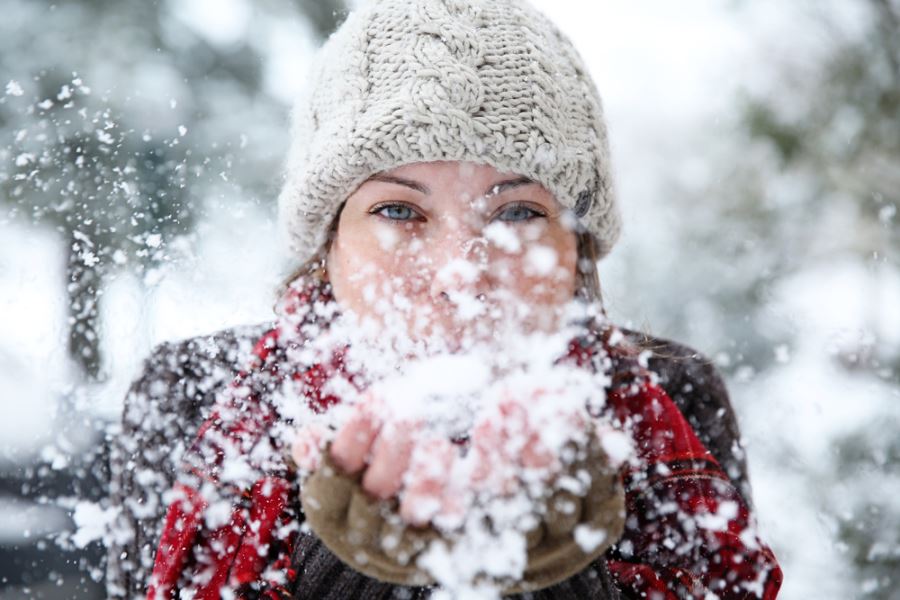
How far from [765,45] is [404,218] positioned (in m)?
1.45

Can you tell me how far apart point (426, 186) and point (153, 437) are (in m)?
0.53

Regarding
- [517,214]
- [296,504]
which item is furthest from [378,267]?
[296,504]

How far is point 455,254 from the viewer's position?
0.74 m

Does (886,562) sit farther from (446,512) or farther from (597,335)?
(446,512)

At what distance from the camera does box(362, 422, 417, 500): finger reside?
501mm

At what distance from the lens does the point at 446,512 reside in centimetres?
52

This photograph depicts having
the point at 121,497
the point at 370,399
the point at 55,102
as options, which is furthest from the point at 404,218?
the point at 55,102

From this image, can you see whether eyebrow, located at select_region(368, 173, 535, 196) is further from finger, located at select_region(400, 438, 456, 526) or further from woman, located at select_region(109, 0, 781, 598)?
finger, located at select_region(400, 438, 456, 526)

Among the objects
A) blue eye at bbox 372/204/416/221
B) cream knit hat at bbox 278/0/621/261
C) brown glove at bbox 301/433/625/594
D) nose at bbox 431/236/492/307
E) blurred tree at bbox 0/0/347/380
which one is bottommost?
brown glove at bbox 301/433/625/594

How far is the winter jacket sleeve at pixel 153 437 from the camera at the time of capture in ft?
3.10

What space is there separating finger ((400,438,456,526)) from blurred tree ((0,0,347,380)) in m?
0.76

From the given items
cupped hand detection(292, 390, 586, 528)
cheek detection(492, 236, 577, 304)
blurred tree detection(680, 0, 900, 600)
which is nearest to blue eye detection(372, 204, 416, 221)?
cheek detection(492, 236, 577, 304)

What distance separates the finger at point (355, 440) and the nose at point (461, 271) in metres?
0.24

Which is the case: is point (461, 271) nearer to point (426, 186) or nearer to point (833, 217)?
point (426, 186)
